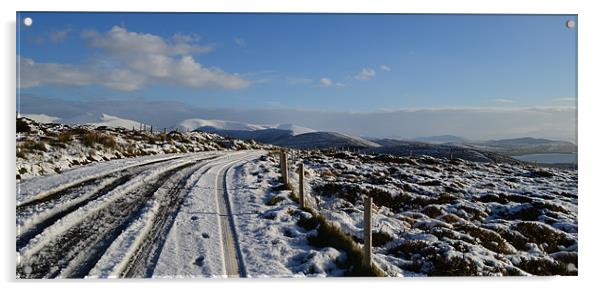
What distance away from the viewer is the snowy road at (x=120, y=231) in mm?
6266

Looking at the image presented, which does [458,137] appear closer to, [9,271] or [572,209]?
[572,209]

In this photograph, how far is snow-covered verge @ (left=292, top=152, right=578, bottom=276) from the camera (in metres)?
7.89

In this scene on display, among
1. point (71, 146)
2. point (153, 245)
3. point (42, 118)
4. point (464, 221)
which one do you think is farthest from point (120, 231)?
point (71, 146)

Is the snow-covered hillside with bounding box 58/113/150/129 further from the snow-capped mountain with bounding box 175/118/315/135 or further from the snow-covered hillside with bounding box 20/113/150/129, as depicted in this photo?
the snow-capped mountain with bounding box 175/118/315/135

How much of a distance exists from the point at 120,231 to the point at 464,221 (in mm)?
9027

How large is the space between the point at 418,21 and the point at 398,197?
7.49 metres

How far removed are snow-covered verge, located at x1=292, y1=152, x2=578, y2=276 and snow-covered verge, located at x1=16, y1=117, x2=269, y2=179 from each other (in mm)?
6562

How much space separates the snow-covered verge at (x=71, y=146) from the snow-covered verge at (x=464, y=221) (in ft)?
21.5

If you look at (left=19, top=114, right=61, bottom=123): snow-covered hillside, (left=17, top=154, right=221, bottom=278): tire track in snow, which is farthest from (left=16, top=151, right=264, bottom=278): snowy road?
(left=19, top=114, right=61, bottom=123): snow-covered hillside

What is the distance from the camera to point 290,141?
12.1 metres

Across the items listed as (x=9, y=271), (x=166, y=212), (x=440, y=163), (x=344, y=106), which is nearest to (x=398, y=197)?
(x=344, y=106)

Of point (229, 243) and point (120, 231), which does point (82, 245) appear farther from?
point (229, 243)

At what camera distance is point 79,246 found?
21.9ft
